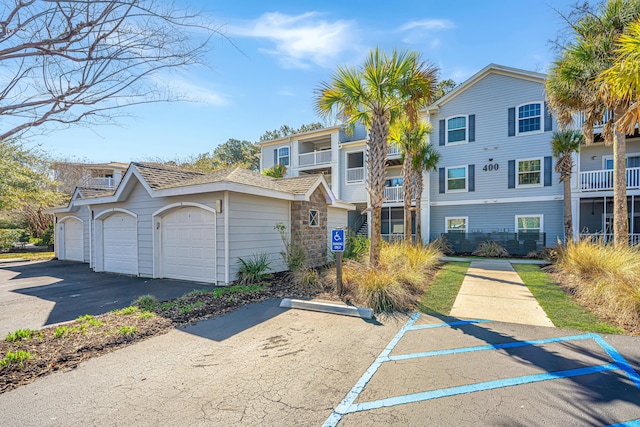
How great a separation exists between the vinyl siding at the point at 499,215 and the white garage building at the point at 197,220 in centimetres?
927

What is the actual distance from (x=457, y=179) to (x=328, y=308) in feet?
51.2

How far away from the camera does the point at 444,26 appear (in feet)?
30.6

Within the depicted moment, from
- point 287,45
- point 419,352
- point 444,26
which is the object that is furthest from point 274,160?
point 419,352

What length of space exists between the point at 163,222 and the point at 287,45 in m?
7.30

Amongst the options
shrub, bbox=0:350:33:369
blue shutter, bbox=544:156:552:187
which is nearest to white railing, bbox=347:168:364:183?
blue shutter, bbox=544:156:552:187

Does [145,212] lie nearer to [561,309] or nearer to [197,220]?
[197,220]

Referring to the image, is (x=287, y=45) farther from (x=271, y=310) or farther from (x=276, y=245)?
(x=276, y=245)

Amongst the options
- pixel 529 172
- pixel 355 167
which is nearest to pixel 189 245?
pixel 355 167

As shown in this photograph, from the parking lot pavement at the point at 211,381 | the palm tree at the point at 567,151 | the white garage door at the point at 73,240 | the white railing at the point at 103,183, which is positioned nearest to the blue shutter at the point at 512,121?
the palm tree at the point at 567,151

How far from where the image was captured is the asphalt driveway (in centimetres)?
612

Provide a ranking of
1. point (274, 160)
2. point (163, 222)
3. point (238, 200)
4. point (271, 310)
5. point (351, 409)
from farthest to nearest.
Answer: point (274, 160)
point (163, 222)
point (238, 200)
point (271, 310)
point (351, 409)

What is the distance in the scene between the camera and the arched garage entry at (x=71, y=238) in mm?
15695

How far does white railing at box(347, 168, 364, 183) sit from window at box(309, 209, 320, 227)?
30.5 ft

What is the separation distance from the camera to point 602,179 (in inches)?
599
